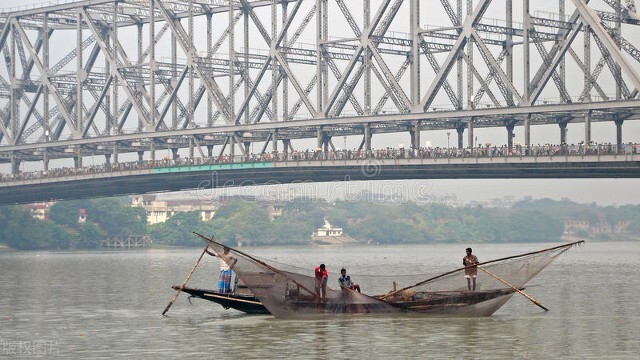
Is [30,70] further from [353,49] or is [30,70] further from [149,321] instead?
[149,321]

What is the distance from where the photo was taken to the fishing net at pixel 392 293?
4456 cm

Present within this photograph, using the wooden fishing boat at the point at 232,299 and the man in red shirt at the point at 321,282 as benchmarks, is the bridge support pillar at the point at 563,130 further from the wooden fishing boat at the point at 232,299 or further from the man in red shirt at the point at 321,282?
the man in red shirt at the point at 321,282

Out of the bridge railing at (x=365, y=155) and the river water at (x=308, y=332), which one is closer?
the river water at (x=308, y=332)

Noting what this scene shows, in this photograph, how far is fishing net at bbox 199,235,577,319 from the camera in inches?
1754

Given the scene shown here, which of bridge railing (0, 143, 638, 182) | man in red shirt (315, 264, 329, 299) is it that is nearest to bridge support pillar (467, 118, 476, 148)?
bridge railing (0, 143, 638, 182)

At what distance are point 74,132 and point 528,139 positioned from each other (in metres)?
77.0

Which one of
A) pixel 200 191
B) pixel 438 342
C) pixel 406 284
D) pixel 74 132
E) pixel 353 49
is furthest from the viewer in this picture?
pixel 74 132

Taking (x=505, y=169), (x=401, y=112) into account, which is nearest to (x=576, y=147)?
(x=505, y=169)

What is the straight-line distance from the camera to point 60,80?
18275 centimetres

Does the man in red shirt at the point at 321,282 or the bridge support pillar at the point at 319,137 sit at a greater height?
the bridge support pillar at the point at 319,137
